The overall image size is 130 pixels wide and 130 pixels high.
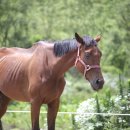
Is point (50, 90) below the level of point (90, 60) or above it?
below

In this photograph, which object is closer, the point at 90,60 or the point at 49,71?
the point at 90,60

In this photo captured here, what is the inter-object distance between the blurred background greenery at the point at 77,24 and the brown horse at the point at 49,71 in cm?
522

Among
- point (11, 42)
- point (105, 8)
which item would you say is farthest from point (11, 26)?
point (105, 8)

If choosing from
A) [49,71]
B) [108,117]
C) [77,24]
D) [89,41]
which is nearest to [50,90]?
[49,71]

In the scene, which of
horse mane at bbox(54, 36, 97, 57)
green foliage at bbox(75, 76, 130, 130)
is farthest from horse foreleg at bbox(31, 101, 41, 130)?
green foliage at bbox(75, 76, 130, 130)

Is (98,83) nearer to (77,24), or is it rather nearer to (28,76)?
(28,76)

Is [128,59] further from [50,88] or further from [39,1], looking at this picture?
[50,88]

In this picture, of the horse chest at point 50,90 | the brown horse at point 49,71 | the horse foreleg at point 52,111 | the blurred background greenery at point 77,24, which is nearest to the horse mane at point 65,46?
the brown horse at point 49,71

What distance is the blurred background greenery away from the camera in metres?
12.3

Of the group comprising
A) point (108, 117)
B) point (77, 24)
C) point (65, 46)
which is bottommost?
point (108, 117)

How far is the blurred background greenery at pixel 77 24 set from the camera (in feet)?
40.5

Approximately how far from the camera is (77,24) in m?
14.0

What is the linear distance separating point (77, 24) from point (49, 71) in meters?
8.76

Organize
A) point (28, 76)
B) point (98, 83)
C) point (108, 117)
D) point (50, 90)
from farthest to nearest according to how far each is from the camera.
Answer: point (108, 117) → point (28, 76) → point (50, 90) → point (98, 83)
